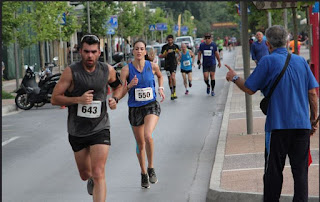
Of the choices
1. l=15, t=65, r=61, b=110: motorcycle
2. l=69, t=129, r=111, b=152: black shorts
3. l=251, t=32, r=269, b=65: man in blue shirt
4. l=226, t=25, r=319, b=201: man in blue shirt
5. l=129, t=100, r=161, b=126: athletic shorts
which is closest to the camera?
l=226, t=25, r=319, b=201: man in blue shirt

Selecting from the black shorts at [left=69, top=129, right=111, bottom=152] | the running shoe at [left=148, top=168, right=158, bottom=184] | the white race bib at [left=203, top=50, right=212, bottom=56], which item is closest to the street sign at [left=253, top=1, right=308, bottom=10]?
the running shoe at [left=148, top=168, right=158, bottom=184]

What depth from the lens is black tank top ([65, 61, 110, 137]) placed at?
747 cm

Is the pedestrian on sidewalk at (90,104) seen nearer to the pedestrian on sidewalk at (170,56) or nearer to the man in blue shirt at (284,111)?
the man in blue shirt at (284,111)

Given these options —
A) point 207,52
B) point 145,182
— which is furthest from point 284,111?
point 207,52

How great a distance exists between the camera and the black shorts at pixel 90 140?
7.56 metres

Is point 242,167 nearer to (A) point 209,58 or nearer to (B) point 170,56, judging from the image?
(A) point 209,58

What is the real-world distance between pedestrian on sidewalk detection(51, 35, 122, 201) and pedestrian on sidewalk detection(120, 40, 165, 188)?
201 cm

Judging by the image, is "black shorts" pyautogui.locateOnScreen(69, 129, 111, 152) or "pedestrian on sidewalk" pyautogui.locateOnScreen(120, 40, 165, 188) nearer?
"black shorts" pyautogui.locateOnScreen(69, 129, 111, 152)

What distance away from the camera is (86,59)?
7.48 metres

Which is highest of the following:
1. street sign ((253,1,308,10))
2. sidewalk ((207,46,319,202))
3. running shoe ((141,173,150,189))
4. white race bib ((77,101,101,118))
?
street sign ((253,1,308,10))

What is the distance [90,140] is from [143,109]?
2.34 meters

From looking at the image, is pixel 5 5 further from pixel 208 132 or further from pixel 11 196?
pixel 11 196

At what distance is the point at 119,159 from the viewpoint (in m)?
12.0

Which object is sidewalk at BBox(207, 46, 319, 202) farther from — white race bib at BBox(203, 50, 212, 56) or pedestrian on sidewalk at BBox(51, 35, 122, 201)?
white race bib at BBox(203, 50, 212, 56)
